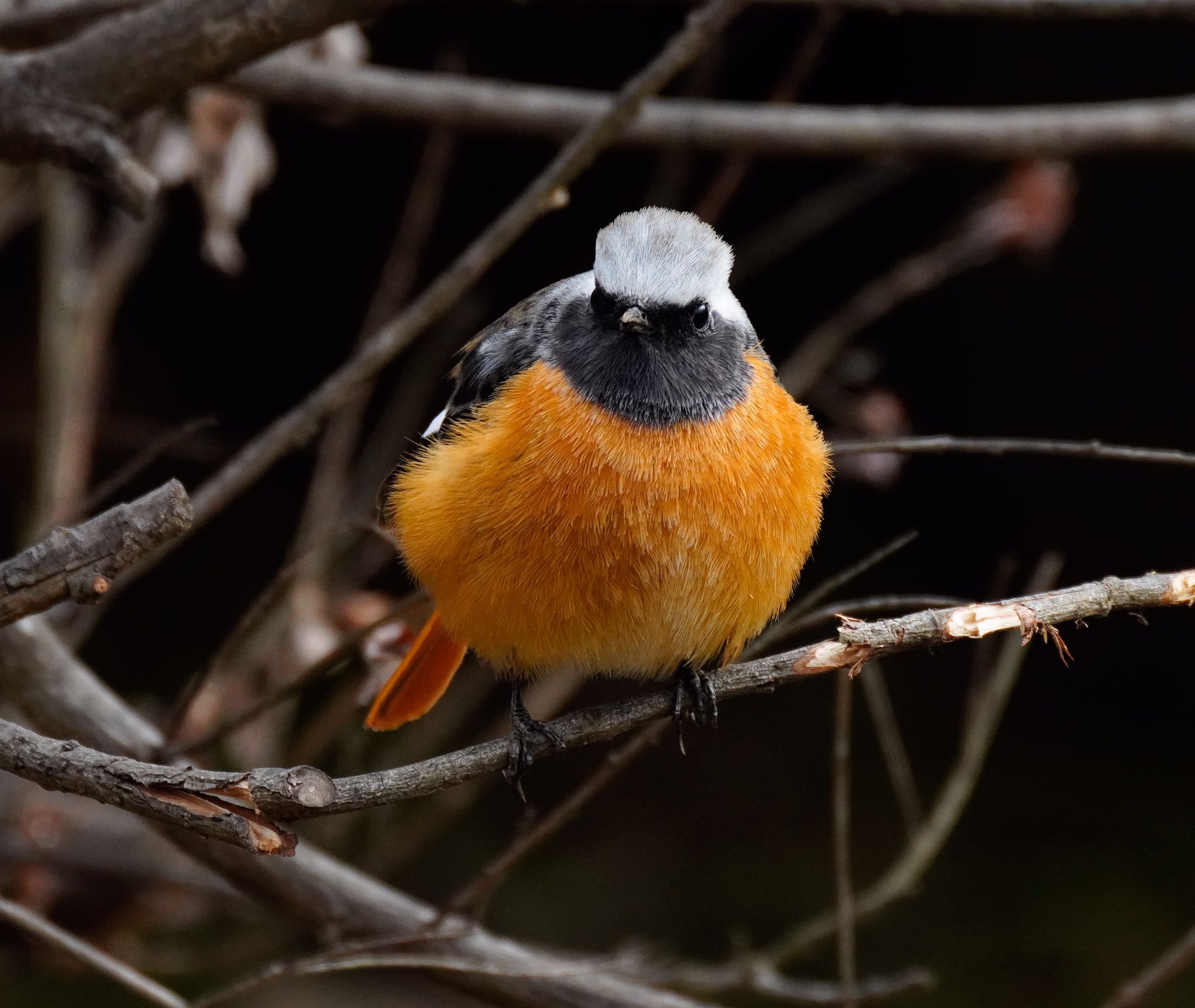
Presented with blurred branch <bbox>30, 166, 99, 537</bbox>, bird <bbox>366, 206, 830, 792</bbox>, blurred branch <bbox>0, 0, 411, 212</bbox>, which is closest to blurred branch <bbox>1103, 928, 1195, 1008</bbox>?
bird <bbox>366, 206, 830, 792</bbox>

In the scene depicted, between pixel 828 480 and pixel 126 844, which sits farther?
pixel 126 844

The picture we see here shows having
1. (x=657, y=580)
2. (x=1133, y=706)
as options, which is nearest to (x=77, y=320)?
(x=657, y=580)

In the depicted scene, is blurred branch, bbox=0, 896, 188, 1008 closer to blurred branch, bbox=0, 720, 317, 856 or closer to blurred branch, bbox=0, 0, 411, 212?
blurred branch, bbox=0, 720, 317, 856

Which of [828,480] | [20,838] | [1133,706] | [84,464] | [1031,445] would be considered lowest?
[20,838]

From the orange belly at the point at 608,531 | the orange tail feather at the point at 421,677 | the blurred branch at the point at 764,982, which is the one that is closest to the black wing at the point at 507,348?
the orange belly at the point at 608,531

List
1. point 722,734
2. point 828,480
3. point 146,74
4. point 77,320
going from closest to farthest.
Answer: point 146,74 < point 828,480 < point 77,320 < point 722,734

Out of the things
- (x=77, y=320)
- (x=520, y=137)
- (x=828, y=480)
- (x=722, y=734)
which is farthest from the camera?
(x=722, y=734)

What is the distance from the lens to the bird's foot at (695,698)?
2.69 meters

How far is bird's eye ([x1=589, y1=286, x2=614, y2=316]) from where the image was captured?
2.78 meters

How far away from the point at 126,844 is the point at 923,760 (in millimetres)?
3227

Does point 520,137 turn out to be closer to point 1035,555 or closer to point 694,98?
point 694,98

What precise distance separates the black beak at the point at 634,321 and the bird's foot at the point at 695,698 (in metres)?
0.72

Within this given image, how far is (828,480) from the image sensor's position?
299 centimetres

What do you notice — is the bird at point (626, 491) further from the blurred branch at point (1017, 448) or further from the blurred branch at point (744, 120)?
the blurred branch at point (744, 120)
